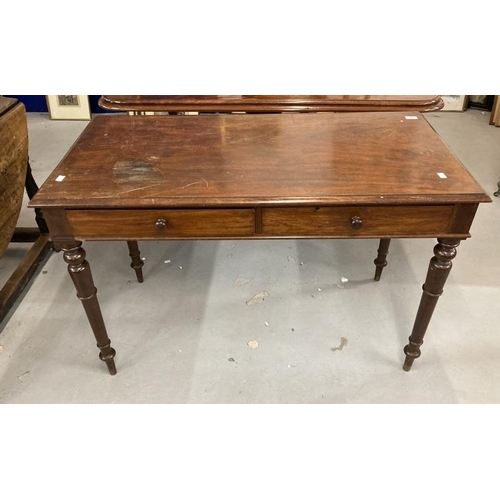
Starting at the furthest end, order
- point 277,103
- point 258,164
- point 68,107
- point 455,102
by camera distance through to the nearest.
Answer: point 455,102 < point 68,107 < point 277,103 < point 258,164

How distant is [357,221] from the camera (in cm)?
138

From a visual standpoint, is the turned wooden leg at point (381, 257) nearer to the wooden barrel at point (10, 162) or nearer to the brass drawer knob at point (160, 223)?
the brass drawer knob at point (160, 223)

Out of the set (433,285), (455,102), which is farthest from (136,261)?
(455,102)

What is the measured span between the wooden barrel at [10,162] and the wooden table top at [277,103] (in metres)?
0.40

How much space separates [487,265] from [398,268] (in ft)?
1.47

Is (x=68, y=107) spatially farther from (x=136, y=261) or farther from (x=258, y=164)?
(x=258, y=164)

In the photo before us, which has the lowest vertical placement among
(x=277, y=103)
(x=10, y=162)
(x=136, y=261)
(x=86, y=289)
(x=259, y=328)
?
(x=259, y=328)

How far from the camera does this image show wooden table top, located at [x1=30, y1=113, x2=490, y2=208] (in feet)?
4.41

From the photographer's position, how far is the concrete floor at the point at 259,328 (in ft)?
5.64

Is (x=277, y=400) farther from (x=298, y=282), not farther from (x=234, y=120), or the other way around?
(x=234, y=120)

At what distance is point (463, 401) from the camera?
5.44ft

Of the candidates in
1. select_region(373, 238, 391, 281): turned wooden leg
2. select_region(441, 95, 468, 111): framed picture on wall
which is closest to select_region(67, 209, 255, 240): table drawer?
select_region(373, 238, 391, 281): turned wooden leg

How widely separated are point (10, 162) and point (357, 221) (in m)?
1.44

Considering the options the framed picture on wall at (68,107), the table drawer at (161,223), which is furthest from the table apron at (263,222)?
the framed picture on wall at (68,107)
